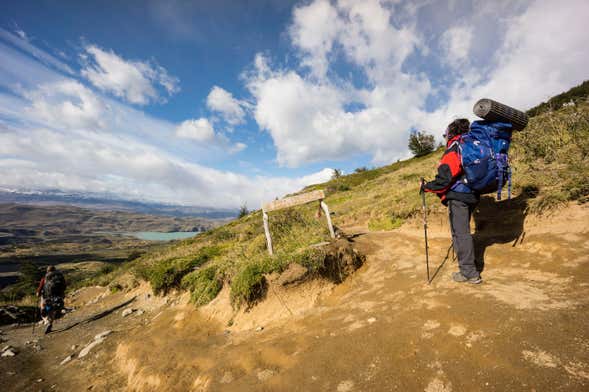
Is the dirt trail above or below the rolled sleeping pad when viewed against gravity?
below

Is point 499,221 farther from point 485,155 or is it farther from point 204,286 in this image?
point 204,286

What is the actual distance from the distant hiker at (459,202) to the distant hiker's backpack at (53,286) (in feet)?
51.5

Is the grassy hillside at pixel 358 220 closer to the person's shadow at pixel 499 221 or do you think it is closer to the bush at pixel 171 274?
the bush at pixel 171 274

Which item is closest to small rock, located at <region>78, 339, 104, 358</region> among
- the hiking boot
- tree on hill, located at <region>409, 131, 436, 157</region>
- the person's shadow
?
the hiking boot

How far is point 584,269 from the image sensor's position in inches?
161

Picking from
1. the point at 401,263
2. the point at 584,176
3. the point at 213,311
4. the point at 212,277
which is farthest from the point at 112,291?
the point at 584,176

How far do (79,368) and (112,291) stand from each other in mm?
9337

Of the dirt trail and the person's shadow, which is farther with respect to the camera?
the person's shadow

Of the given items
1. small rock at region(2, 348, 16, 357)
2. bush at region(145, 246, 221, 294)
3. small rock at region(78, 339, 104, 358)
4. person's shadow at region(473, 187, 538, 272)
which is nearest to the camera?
person's shadow at region(473, 187, 538, 272)

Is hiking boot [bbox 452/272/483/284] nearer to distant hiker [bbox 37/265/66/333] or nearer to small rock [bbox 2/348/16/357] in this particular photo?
small rock [bbox 2/348/16/357]

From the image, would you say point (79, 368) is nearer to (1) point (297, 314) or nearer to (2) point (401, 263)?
(1) point (297, 314)

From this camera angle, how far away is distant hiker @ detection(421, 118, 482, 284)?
4590 mm

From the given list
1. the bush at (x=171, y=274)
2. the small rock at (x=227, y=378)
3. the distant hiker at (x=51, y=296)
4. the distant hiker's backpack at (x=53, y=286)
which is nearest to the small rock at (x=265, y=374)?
the small rock at (x=227, y=378)

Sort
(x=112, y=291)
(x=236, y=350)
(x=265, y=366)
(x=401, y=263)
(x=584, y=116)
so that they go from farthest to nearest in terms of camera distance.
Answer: (x=112, y=291) < (x=584, y=116) < (x=401, y=263) < (x=236, y=350) < (x=265, y=366)
